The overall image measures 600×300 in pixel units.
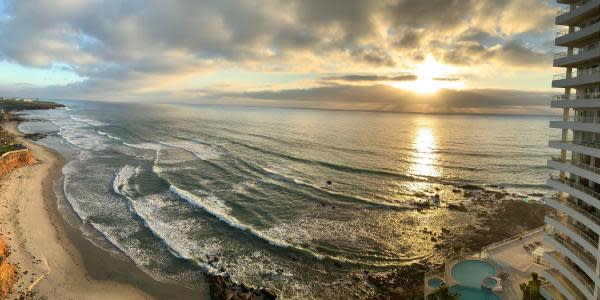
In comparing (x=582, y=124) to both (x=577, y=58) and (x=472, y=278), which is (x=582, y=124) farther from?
(x=472, y=278)

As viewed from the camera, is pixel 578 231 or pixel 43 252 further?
pixel 43 252

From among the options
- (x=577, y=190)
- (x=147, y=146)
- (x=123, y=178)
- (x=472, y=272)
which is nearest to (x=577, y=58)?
(x=577, y=190)

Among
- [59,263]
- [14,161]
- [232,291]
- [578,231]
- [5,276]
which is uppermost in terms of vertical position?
→ [578,231]

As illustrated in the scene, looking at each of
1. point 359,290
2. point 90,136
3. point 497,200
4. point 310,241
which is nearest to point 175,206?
point 310,241

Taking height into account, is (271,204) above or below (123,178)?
below

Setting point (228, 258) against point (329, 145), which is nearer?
point (228, 258)

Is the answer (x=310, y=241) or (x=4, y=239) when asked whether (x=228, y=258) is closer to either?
(x=310, y=241)
